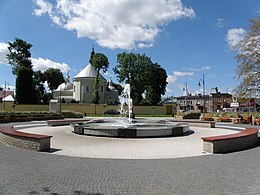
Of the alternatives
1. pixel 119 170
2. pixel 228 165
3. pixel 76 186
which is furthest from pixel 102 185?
pixel 228 165

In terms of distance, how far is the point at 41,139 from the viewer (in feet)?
30.6

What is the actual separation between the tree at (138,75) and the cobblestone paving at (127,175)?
60.2 meters

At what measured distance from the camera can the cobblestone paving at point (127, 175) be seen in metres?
5.10

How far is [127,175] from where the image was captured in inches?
243

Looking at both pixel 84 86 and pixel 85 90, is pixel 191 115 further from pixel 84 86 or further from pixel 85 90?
pixel 84 86

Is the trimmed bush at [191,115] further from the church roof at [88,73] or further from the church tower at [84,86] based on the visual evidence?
the church roof at [88,73]

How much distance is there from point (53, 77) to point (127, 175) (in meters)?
83.6

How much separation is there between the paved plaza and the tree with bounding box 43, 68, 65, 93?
7855 centimetres

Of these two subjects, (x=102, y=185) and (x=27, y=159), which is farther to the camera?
(x=27, y=159)

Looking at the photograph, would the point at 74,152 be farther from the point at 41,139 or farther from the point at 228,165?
the point at 228,165

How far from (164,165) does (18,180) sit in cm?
414

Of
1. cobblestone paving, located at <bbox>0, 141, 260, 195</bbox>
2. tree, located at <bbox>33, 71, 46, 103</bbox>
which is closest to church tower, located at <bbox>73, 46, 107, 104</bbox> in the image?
tree, located at <bbox>33, 71, 46, 103</bbox>

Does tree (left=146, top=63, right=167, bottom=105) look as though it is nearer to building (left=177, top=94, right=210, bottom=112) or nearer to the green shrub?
the green shrub

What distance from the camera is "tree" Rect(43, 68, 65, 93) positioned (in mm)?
83688
